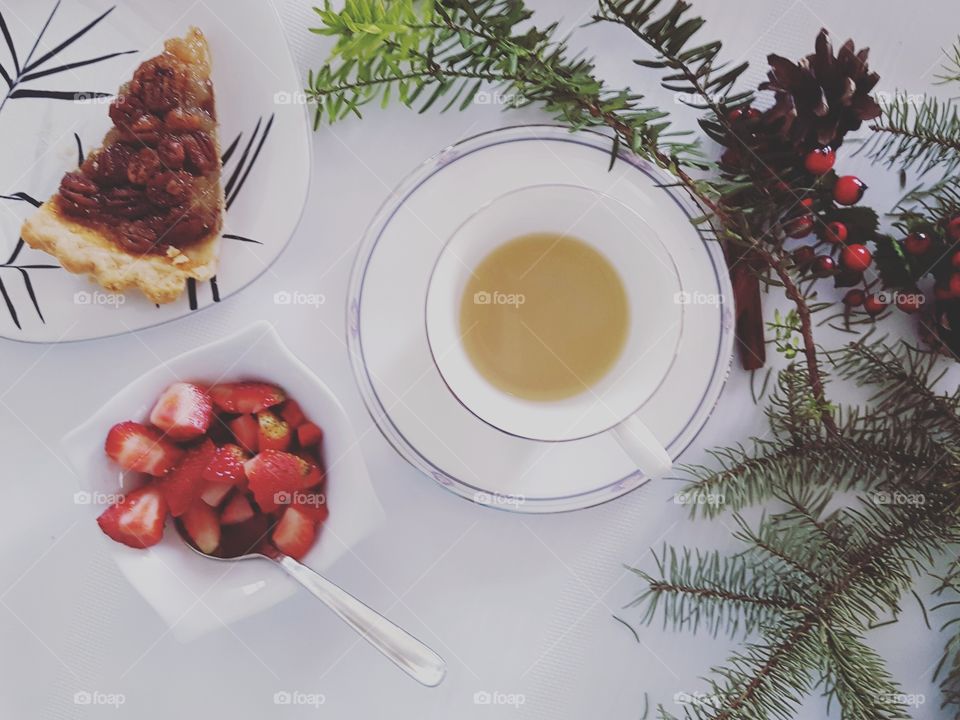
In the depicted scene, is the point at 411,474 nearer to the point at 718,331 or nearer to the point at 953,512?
the point at 718,331

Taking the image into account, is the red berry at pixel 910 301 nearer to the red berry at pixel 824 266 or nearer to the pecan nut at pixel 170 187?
the red berry at pixel 824 266

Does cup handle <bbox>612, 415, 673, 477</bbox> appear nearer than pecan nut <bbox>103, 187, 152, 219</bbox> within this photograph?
Yes

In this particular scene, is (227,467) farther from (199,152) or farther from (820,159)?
(820,159)

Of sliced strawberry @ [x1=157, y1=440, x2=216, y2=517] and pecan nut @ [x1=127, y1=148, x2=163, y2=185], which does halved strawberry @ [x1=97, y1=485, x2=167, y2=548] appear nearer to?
sliced strawberry @ [x1=157, y1=440, x2=216, y2=517]

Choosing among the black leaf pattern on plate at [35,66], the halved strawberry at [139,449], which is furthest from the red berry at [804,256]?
the black leaf pattern on plate at [35,66]

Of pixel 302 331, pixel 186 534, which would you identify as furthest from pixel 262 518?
pixel 302 331

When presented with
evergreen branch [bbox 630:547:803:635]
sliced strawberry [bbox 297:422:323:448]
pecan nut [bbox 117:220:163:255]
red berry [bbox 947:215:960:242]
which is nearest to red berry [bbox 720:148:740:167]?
red berry [bbox 947:215:960:242]
